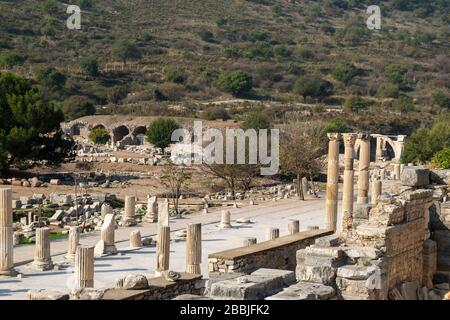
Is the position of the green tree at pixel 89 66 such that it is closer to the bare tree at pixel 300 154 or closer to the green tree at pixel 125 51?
the green tree at pixel 125 51

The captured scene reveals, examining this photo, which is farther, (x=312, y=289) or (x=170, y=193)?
(x=170, y=193)

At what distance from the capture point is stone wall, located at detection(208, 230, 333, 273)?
14.2 metres

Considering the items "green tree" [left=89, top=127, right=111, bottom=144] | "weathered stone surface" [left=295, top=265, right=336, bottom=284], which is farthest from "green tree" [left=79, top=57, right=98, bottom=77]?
"weathered stone surface" [left=295, top=265, right=336, bottom=284]

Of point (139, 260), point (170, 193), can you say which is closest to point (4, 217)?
point (139, 260)

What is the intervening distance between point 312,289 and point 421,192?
5701mm

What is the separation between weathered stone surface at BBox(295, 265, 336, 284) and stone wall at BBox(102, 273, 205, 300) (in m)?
2.21

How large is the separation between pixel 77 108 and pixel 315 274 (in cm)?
6494

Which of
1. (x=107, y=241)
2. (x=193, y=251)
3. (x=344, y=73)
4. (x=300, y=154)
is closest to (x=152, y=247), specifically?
(x=107, y=241)

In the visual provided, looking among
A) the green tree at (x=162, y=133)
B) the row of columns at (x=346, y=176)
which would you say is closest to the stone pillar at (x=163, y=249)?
the row of columns at (x=346, y=176)

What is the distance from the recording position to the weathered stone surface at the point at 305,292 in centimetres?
927

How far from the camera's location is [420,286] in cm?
1439

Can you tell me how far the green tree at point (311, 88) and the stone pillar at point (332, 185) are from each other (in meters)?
63.2

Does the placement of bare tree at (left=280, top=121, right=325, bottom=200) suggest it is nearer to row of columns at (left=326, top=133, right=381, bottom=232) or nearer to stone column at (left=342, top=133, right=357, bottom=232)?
row of columns at (left=326, top=133, right=381, bottom=232)
